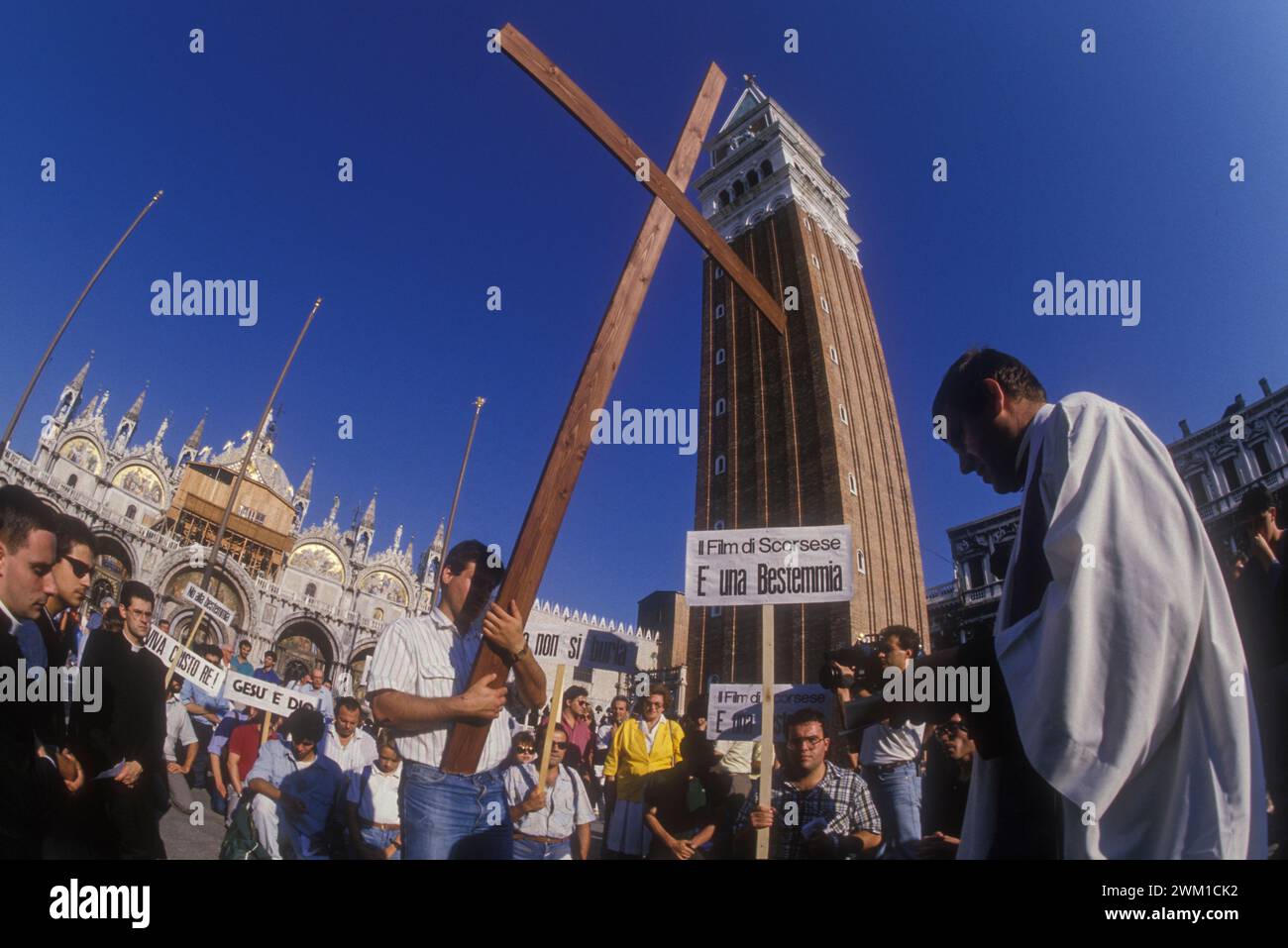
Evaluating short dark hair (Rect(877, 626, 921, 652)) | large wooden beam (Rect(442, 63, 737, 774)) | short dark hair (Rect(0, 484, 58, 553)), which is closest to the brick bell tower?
short dark hair (Rect(877, 626, 921, 652))

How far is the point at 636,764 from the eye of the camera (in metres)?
7.51

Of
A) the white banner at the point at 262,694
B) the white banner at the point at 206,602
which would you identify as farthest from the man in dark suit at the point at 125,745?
the white banner at the point at 206,602

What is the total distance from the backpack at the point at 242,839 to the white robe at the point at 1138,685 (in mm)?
6891

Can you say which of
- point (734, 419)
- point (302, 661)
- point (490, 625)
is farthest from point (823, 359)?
point (302, 661)

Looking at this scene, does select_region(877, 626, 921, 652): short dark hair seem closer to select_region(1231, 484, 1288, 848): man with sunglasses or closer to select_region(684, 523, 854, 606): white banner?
select_region(684, 523, 854, 606): white banner

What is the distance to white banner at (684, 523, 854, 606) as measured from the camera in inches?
279

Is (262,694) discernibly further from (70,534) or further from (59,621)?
(70,534)

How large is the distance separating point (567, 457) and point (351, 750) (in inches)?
207

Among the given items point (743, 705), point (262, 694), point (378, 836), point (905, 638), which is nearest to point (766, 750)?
point (905, 638)

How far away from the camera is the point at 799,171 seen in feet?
101

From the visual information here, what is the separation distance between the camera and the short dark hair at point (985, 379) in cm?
242

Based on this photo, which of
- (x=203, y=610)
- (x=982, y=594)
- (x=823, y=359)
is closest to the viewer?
(x=203, y=610)
